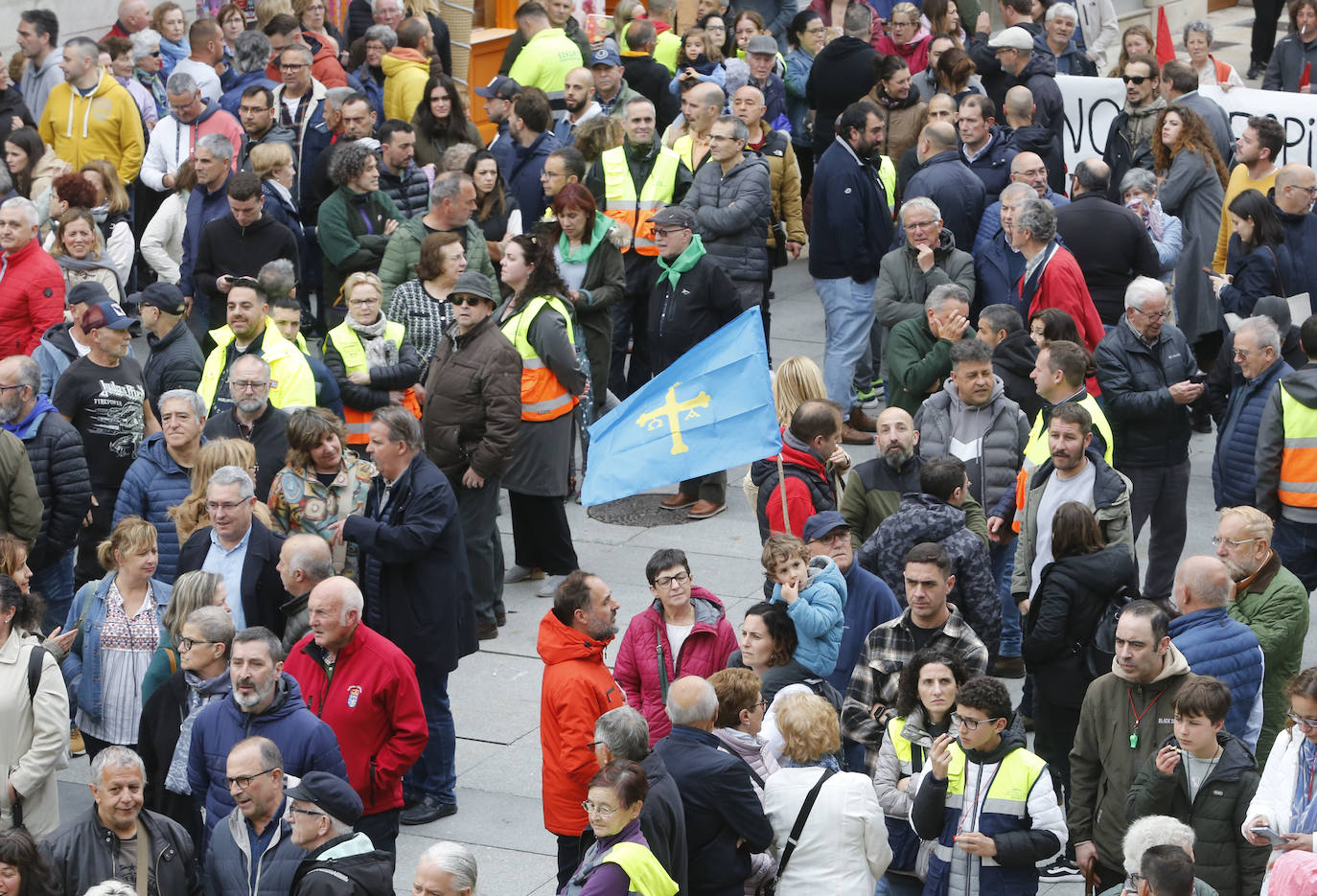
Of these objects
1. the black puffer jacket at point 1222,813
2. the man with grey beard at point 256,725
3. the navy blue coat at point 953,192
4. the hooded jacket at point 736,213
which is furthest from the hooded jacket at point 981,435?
the man with grey beard at point 256,725

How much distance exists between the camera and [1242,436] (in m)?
10.5

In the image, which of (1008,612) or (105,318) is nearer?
(105,318)

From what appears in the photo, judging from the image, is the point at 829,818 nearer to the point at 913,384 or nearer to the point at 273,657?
the point at 273,657

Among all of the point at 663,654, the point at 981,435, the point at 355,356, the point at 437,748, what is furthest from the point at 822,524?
the point at 355,356

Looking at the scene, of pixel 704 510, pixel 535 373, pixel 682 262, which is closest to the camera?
pixel 535 373

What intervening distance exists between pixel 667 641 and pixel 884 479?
184 cm

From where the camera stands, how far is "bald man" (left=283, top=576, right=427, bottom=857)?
7.97 m

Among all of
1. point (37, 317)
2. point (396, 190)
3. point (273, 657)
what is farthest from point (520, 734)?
point (396, 190)

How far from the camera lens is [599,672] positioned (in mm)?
8039

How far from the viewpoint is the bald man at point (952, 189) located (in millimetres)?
12836

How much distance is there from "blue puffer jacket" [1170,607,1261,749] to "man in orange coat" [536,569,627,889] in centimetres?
238

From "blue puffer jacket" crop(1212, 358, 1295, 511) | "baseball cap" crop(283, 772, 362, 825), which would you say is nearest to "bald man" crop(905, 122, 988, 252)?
"blue puffer jacket" crop(1212, 358, 1295, 511)

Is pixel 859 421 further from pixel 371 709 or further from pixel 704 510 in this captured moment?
pixel 371 709

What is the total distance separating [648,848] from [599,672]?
154 centimetres
